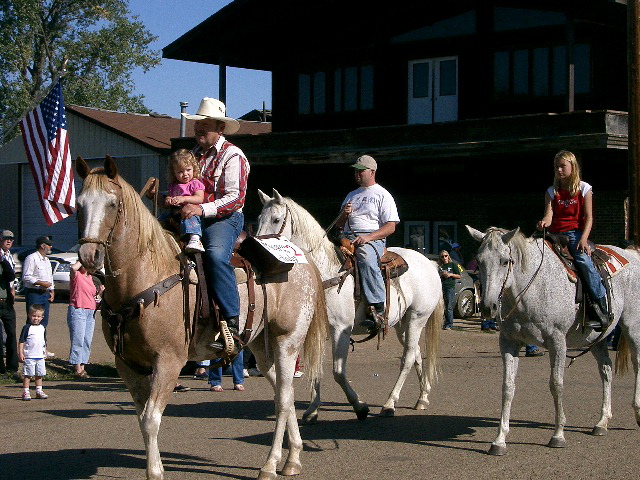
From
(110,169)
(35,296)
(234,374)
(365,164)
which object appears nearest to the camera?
(110,169)

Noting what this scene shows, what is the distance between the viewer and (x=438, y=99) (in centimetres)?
3353

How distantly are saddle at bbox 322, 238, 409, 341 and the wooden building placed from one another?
47.3ft

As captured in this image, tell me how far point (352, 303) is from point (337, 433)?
5.34ft

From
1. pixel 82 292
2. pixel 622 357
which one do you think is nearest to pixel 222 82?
pixel 82 292

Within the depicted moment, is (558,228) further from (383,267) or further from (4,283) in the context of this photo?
(4,283)

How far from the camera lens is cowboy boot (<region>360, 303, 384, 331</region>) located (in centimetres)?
1122

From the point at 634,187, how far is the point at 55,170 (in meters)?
A: 10.8

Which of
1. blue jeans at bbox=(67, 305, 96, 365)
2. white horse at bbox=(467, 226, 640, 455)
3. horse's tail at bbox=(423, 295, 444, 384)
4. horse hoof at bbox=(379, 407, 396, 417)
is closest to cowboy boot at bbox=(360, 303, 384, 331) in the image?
horse hoof at bbox=(379, 407, 396, 417)

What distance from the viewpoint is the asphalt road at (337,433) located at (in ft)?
27.2

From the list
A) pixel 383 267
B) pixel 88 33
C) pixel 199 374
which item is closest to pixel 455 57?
pixel 199 374

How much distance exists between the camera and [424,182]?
33125 millimetres

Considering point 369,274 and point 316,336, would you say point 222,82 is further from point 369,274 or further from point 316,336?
point 316,336

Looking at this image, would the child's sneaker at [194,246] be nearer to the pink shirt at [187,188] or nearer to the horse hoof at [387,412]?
the pink shirt at [187,188]

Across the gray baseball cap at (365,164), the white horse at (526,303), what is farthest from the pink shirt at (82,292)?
the white horse at (526,303)
